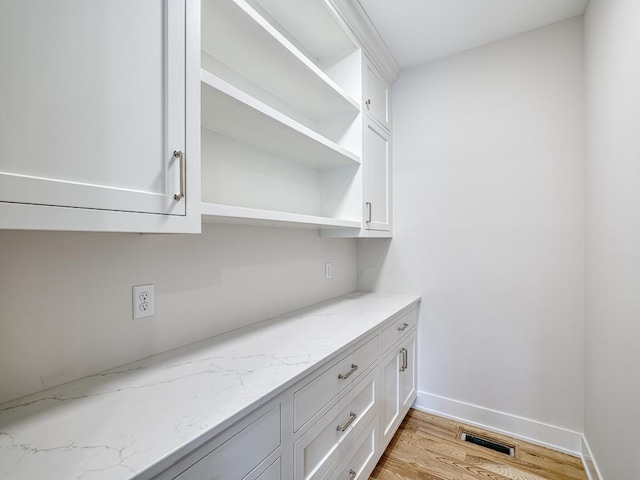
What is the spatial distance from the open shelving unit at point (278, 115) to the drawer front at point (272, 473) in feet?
2.52

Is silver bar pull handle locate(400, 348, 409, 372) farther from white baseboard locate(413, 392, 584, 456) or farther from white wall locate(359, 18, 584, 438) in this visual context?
white baseboard locate(413, 392, 584, 456)

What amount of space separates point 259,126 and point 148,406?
1041 millimetres

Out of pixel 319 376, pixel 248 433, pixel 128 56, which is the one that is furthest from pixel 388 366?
pixel 128 56

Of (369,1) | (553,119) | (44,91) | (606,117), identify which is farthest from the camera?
(553,119)

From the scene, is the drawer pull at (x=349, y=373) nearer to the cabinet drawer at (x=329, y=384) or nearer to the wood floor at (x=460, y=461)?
the cabinet drawer at (x=329, y=384)

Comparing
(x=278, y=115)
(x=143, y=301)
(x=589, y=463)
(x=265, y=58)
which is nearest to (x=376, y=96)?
(x=265, y=58)

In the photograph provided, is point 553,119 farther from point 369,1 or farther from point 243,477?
point 243,477

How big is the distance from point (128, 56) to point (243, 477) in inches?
43.8

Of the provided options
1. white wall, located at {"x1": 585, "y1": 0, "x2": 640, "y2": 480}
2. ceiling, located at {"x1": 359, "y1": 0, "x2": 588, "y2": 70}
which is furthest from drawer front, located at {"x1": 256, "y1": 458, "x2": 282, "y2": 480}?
ceiling, located at {"x1": 359, "y1": 0, "x2": 588, "y2": 70}

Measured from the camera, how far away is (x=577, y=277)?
1.74 meters

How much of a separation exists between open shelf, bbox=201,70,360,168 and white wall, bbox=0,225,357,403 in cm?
43

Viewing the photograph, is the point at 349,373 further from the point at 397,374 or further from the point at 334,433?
the point at 397,374

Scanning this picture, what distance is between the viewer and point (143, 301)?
1029mm

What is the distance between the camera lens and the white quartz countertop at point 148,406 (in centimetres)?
56
